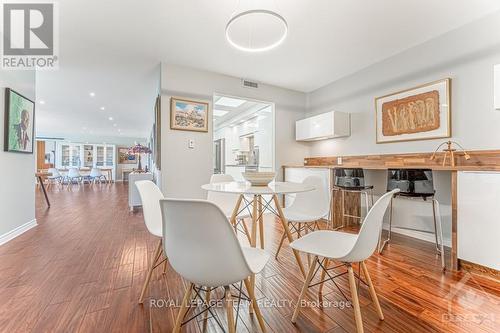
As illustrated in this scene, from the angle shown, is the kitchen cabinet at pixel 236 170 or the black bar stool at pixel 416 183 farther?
the kitchen cabinet at pixel 236 170

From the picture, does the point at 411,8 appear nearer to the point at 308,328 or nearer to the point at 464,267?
the point at 464,267

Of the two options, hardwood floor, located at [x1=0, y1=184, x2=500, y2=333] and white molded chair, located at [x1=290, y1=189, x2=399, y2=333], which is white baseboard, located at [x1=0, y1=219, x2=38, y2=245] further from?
white molded chair, located at [x1=290, y1=189, x2=399, y2=333]

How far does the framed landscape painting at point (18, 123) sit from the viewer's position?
8.79ft

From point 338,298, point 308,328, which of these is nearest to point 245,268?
point 308,328

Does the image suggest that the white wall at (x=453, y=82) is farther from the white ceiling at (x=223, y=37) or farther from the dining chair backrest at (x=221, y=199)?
the dining chair backrest at (x=221, y=199)

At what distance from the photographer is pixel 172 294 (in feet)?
5.47

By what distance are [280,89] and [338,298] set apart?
3.86 m

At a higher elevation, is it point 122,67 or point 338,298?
point 122,67

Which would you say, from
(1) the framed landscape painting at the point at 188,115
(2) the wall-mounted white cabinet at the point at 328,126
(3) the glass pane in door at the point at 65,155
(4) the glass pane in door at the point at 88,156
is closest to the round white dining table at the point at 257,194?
(1) the framed landscape painting at the point at 188,115

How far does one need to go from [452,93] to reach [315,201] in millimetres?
2199

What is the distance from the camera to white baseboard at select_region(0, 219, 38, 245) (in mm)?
2587

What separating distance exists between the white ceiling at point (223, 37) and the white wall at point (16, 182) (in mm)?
688

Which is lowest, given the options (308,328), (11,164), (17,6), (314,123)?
(308,328)

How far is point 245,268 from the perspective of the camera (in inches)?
37.2
